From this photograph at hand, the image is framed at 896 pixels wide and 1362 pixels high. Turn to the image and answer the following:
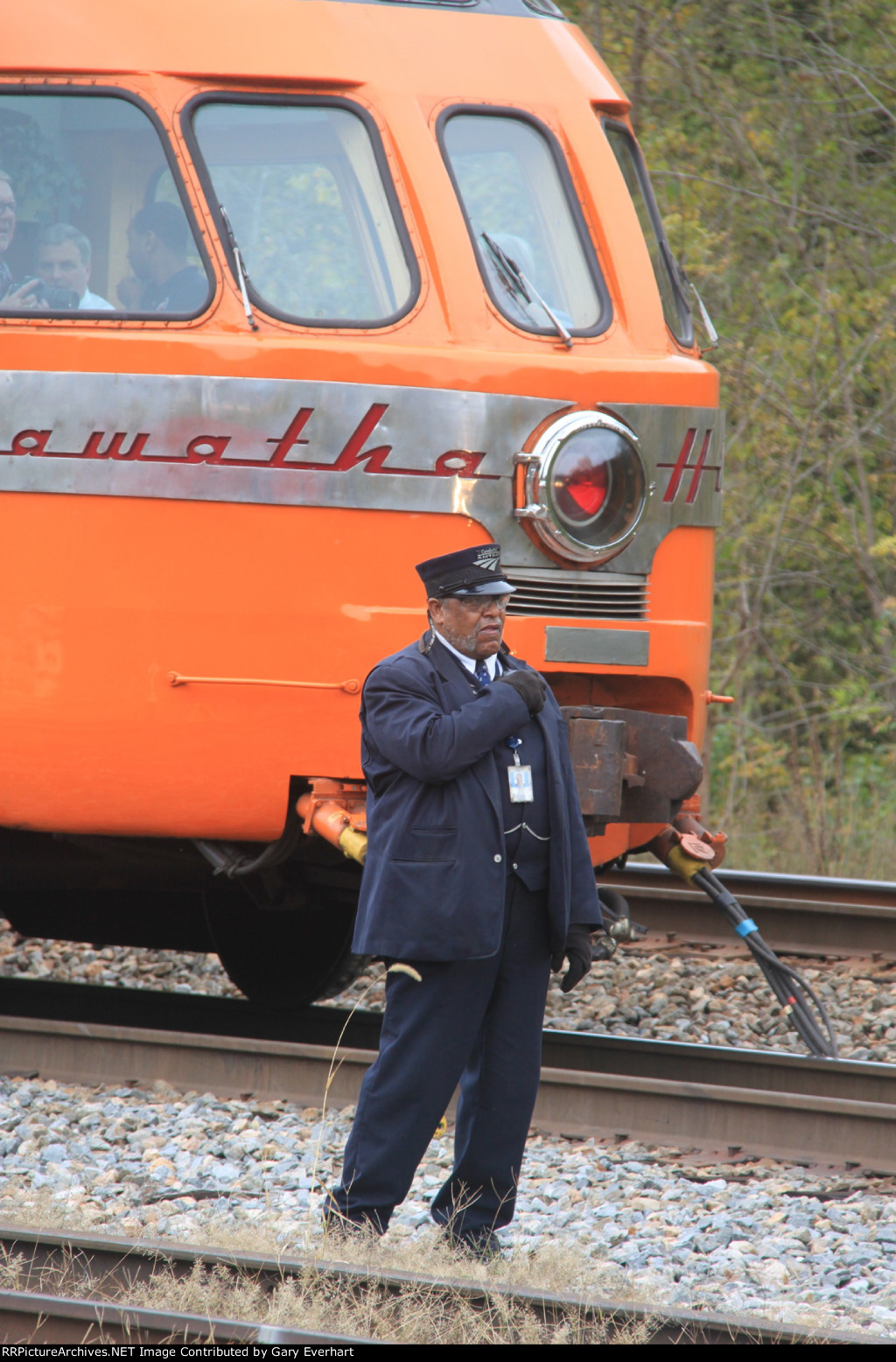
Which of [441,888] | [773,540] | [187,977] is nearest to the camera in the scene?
[441,888]

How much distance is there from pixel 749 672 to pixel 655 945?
5.87 m

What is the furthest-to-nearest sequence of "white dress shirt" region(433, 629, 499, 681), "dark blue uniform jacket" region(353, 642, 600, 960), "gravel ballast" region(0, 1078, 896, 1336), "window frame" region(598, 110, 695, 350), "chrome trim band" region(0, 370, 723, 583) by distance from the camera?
"window frame" region(598, 110, 695, 350), "chrome trim band" region(0, 370, 723, 583), "white dress shirt" region(433, 629, 499, 681), "gravel ballast" region(0, 1078, 896, 1336), "dark blue uniform jacket" region(353, 642, 600, 960)

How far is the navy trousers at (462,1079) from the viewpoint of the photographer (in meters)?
3.96

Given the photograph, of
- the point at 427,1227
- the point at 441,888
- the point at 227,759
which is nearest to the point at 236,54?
the point at 227,759

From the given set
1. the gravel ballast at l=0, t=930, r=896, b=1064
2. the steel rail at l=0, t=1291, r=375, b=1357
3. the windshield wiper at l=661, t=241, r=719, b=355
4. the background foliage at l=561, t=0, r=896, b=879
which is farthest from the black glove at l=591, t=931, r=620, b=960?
the background foliage at l=561, t=0, r=896, b=879

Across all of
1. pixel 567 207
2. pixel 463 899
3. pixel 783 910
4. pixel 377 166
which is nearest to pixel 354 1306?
pixel 463 899

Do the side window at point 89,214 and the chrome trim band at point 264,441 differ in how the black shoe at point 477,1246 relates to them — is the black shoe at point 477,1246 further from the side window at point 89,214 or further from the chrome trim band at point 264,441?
the side window at point 89,214

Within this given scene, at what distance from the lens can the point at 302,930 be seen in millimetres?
6824

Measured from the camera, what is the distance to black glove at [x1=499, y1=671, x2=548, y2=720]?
13.0 feet

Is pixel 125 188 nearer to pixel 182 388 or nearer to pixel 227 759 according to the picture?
pixel 182 388

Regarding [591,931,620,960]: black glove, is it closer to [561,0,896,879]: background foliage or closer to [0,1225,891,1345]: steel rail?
[0,1225,891,1345]: steel rail

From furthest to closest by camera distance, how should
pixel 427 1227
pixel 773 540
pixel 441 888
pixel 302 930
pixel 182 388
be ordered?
pixel 773 540 → pixel 302 930 → pixel 182 388 → pixel 427 1227 → pixel 441 888

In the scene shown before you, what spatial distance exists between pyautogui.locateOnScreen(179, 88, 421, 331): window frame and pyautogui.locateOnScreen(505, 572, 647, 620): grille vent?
96cm

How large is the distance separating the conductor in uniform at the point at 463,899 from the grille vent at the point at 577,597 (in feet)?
3.96
